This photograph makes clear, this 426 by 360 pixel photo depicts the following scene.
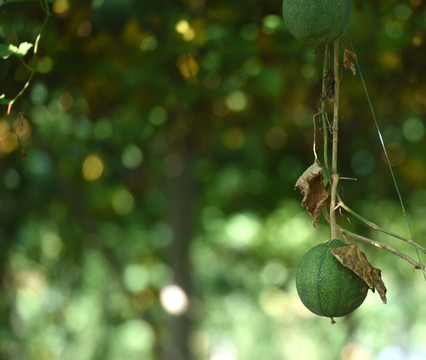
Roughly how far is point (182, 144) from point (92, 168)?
3.13 feet

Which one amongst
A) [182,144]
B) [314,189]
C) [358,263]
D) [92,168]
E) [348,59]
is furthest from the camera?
[92,168]

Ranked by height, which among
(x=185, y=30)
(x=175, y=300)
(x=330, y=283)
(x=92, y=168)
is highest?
(x=330, y=283)

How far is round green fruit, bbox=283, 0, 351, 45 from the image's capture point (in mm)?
1725

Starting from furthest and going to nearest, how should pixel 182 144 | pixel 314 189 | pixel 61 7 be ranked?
pixel 182 144
pixel 61 7
pixel 314 189

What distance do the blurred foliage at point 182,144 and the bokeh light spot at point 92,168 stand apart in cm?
2

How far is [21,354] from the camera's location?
30.0ft

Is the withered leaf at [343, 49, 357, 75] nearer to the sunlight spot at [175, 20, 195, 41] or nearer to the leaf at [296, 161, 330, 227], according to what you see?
the leaf at [296, 161, 330, 227]

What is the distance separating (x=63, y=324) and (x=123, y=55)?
7841 millimetres

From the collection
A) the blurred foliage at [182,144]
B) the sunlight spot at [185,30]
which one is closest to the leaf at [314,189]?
the blurred foliage at [182,144]

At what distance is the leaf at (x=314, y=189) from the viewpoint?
1.76 m

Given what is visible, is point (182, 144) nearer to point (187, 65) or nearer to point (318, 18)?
point (187, 65)

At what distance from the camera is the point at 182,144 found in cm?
566

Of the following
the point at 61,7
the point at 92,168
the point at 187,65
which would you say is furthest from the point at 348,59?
the point at 92,168

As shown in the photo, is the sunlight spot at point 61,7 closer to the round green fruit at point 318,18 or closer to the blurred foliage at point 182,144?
the blurred foliage at point 182,144
